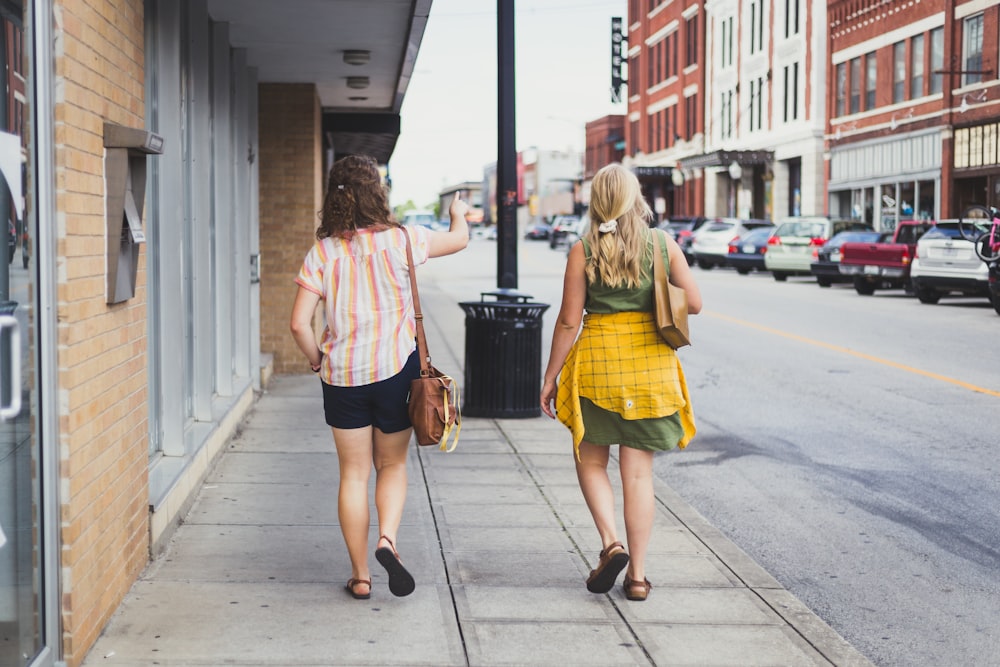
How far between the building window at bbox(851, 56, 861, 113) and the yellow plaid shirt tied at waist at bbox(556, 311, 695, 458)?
39.0 metres

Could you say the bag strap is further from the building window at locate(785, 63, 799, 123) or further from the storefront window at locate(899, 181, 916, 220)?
the building window at locate(785, 63, 799, 123)

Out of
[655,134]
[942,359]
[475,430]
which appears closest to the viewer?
[475,430]

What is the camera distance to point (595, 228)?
18.0 ft

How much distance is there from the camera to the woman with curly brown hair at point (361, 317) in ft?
17.3

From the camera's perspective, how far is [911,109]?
38.0 metres

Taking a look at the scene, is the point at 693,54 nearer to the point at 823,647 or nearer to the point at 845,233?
the point at 845,233

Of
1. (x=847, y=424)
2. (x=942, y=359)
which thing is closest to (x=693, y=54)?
(x=942, y=359)

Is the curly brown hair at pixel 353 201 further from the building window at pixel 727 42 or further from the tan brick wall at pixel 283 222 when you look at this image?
the building window at pixel 727 42

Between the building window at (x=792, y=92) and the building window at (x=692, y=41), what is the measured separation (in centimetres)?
1158

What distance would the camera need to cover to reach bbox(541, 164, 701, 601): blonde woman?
5.41 m

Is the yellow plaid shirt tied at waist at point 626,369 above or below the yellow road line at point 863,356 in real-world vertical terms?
above

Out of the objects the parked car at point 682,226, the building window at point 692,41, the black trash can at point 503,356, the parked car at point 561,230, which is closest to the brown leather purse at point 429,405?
the black trash can at point 503,356

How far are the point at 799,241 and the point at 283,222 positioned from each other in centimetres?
2166

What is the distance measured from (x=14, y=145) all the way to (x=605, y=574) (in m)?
2.89
